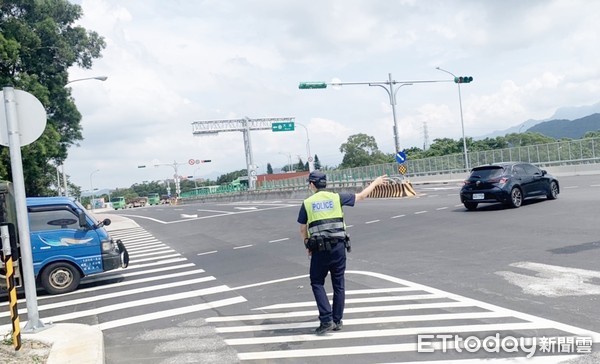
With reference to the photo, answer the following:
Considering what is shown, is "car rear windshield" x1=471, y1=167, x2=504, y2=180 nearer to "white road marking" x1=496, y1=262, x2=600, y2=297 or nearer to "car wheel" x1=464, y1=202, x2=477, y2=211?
"car wheel" x1=464, y1=202, x2=477, y2=211

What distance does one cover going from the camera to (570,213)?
602 inches

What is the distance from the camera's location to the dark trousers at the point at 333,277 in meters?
6.28

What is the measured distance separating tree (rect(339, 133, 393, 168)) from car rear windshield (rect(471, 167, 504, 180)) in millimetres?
84198

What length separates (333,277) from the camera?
21.0 feet

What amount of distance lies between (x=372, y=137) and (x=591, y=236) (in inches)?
3757

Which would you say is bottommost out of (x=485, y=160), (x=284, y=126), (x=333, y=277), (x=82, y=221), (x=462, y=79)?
(x=333, y=277)

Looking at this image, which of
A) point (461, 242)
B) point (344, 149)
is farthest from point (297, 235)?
point (344, 149)

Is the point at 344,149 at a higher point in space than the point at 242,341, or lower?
higher

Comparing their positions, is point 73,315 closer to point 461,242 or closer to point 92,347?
point 92,347

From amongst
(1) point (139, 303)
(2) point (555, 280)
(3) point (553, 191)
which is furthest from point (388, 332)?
(3) point (553, 191)

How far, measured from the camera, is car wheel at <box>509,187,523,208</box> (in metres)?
18.3

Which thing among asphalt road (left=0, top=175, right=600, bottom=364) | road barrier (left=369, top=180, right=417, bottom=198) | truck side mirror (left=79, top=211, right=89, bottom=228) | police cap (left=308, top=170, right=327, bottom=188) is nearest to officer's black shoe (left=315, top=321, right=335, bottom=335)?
asphalt road (left=0, top=175, right=600, bottom=364)

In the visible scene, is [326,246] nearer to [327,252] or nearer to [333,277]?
[327,252]

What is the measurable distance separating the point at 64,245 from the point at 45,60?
2105 centimetres
